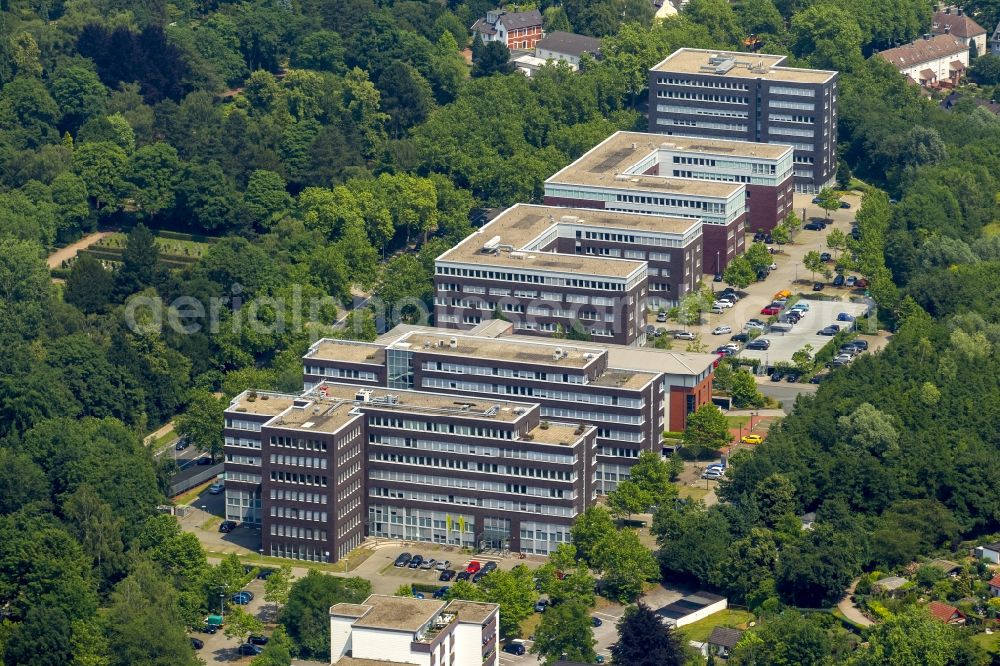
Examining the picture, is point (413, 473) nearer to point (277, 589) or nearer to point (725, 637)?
point (277, 589)

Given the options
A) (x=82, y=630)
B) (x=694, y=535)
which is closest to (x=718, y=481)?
(x=694, y=535)

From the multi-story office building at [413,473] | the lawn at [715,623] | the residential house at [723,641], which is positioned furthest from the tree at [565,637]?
the multi-story office building at [413,473]

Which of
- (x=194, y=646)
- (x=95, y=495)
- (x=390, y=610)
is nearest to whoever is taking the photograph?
Result: (x=390, y=610)

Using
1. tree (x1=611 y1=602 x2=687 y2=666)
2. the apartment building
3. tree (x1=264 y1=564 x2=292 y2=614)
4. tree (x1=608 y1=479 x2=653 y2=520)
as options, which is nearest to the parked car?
tree (x1=264 y1=564 x2=292 y2=614)

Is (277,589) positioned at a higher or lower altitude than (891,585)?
higher

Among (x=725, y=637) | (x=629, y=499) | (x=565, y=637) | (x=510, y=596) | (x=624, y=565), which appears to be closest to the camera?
(x=565, y=637)

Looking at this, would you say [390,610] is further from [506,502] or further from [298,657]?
[506,502]

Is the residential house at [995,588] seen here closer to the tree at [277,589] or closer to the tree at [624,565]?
the tree at [624,565]

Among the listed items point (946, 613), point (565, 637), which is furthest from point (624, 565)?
point (946, 613)
